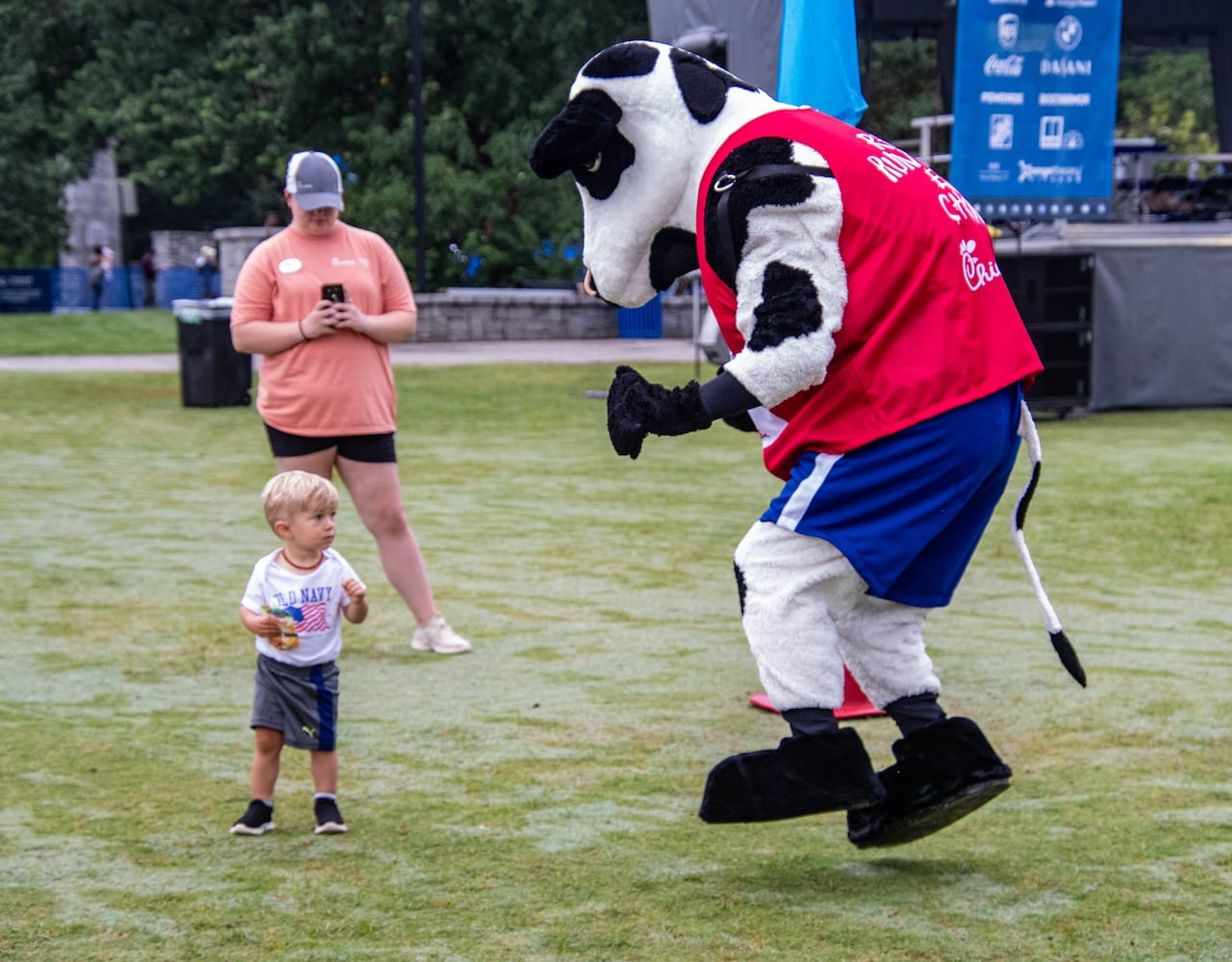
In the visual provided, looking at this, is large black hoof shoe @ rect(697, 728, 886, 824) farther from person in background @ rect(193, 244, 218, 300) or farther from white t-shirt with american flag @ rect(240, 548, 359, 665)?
person in background @ rect(193, 244, 218, 300)

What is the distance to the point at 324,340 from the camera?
6215 mm

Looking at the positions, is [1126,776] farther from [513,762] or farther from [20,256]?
[20,256]

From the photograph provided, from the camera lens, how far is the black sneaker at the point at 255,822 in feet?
14.4

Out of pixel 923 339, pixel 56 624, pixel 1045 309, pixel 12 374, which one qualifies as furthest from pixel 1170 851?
pixel 12 374

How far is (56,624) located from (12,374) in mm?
15323

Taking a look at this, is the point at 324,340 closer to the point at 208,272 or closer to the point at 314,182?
the point at 314,182

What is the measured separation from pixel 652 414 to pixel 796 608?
0.54 metres

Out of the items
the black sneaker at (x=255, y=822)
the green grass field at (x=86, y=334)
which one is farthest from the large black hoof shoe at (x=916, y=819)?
the green grass field at (x=86, y=334)


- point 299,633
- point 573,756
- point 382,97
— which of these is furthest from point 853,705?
point 382,97

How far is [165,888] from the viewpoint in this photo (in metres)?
3.95

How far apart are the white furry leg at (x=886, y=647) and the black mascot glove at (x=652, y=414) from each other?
59 cm

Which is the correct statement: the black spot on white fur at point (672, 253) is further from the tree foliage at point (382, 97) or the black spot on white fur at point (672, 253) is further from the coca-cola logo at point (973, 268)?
the tree foliage at point (382, 97)

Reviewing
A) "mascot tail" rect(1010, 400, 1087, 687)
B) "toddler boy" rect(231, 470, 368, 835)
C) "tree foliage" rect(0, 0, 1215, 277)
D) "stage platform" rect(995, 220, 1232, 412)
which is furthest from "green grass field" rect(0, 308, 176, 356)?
"mascot tail" rect(1010, 400, 1087, 687)

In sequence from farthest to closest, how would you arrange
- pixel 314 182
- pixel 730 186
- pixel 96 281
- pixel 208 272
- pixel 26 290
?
pixel 96 281
pixel 26 290
pixel 208 272
pixel 314 182
pixel 730 186
